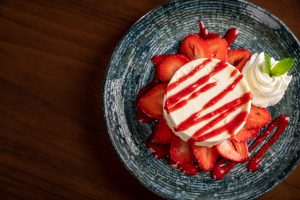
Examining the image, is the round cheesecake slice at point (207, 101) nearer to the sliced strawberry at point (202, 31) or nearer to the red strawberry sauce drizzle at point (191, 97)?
the red strawberry sauce drizzle at point (191, 97)

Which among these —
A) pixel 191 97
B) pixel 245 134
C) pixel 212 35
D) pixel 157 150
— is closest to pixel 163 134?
pixel 157 150

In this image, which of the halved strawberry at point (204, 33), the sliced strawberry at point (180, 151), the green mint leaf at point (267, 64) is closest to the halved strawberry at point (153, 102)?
the sliced strawberry at point (180, 151)

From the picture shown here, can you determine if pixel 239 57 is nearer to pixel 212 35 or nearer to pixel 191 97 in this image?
pixel 212 35

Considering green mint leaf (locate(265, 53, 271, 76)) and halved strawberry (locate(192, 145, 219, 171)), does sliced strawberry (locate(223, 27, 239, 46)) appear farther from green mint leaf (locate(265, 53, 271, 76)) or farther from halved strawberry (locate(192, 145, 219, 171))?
halved strawberry (locate(192, 145, 219, 171))

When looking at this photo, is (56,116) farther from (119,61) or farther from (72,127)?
(119,61)

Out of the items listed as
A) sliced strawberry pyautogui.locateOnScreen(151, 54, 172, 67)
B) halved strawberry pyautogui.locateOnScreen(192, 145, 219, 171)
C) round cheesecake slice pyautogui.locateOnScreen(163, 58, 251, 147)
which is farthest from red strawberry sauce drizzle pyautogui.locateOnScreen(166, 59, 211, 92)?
halved strawberry pyautogui.locateOnScreen(192, 145, 219, 171)

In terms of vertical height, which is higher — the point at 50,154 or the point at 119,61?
the point at 119,61

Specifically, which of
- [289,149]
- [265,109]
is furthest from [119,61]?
[289,149]

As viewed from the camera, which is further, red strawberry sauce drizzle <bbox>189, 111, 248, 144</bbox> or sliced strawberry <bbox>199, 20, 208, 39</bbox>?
sliced strawberry <bbox>199, 20, 208, 39</bbox>
